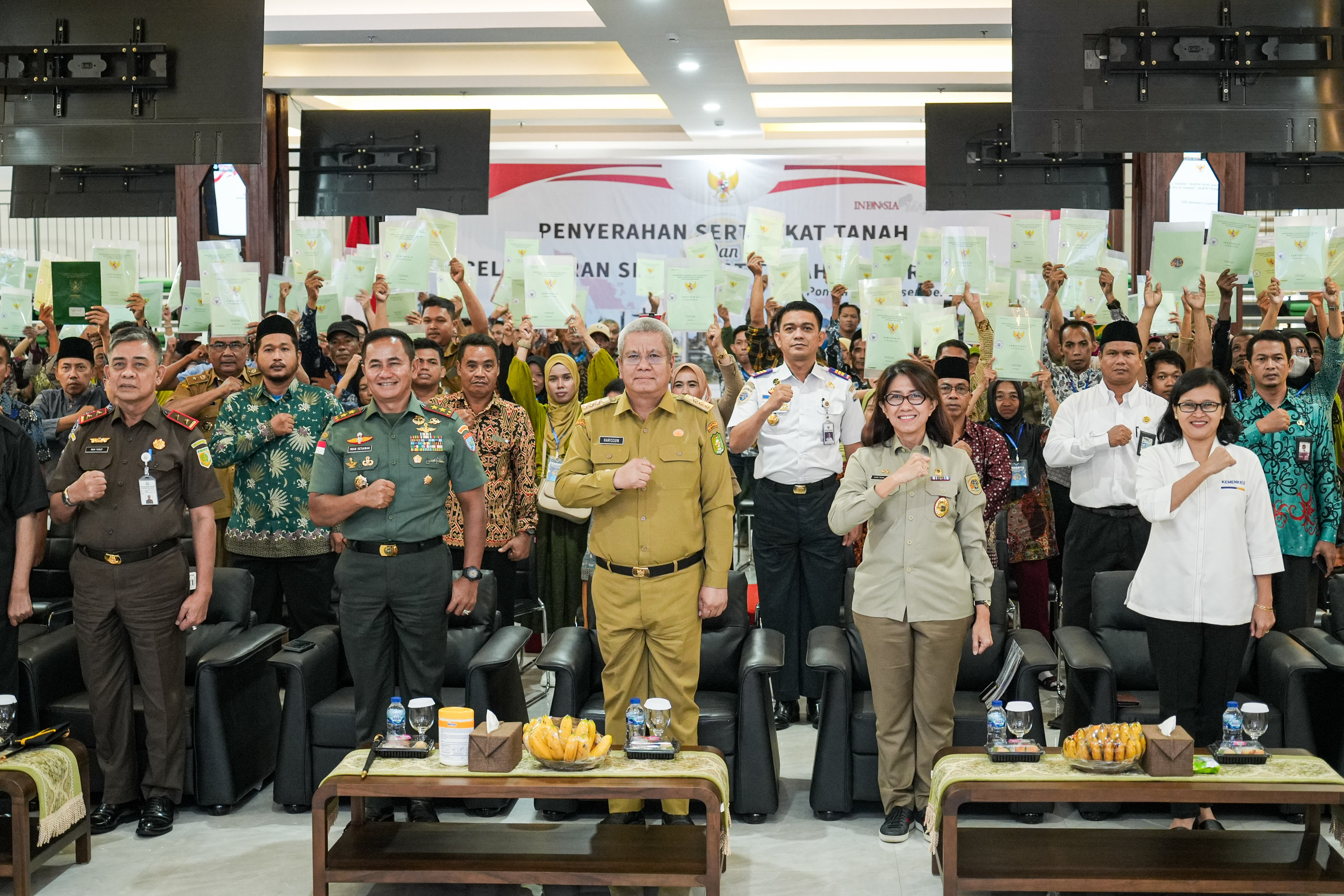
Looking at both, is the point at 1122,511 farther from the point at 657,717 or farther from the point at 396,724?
the point at 396,724

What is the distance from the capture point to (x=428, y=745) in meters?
3.66

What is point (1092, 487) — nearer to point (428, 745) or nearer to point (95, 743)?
point (428, 745)

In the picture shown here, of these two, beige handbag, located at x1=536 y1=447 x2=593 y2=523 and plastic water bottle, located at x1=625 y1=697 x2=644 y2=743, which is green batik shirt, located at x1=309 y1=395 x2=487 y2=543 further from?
beige handbag, located at x1=536 y1=447 x2=593 y2=523

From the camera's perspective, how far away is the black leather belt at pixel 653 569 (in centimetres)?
389

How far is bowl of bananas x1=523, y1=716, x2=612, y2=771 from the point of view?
3475 mm

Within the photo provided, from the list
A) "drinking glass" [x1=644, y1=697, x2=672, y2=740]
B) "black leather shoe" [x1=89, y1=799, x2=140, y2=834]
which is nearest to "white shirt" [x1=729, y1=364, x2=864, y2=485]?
"drinking glass" [x1=644, y1=697, x2=672, y2=740]

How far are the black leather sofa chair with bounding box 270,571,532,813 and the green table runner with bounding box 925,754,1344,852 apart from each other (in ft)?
5.11

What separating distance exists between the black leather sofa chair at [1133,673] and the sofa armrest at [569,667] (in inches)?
66.1

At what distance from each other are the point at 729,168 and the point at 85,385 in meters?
7.39

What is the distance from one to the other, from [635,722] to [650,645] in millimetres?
353

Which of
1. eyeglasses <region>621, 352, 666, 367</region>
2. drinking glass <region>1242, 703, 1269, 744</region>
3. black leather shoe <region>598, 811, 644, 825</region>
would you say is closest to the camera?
drinking glass <region>1242, 703, 1269, 744</region>

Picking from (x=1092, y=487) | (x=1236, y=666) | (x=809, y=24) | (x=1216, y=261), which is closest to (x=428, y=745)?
(x=1236, y=666)

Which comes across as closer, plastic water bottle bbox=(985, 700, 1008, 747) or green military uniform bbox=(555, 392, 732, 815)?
plastic water bottle bbox=(985, 700, 1008, 747)

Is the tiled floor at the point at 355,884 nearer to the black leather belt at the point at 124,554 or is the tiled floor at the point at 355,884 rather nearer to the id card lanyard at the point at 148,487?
the black leather belt at the point at 124,554
